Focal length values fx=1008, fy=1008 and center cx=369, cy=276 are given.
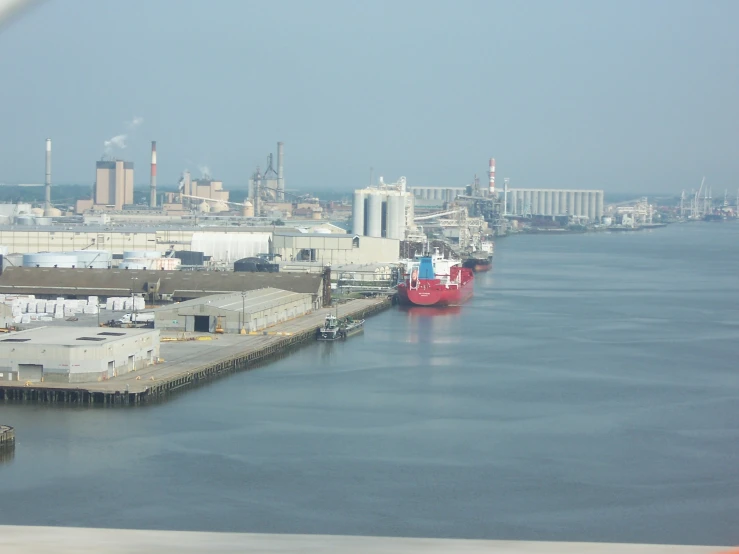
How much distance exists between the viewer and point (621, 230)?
104 feet

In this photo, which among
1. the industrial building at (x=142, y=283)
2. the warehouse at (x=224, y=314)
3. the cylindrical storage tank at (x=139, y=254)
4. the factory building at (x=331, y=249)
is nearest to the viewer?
the warehouse at (x=224, y=314)

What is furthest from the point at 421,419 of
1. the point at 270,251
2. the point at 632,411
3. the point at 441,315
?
the point at 270,251

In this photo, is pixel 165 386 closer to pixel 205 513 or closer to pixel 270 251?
pixel 205 513

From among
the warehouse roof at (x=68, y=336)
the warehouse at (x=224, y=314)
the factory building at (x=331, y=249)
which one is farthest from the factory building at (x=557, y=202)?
the warehouse roof at (x=68, y=336)

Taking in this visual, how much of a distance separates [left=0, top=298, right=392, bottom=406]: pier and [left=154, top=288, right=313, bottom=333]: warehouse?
11cm

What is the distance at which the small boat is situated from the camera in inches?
292

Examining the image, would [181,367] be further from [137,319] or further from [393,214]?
[393,214]

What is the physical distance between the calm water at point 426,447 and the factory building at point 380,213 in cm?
858

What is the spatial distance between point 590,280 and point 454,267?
204 centimetres

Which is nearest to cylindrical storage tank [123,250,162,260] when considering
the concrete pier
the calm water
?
the calm water

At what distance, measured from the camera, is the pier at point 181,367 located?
487 cm

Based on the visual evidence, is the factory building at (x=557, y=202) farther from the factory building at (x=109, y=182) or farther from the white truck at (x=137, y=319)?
the white truck at (x=137, y=319)

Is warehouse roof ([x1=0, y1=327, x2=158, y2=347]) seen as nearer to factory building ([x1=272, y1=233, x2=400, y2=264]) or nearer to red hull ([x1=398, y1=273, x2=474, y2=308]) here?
red hull ([x1=398, y1=273, x2=474, y2=308])

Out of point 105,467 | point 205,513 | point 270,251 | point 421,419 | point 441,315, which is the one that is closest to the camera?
point 205,513
